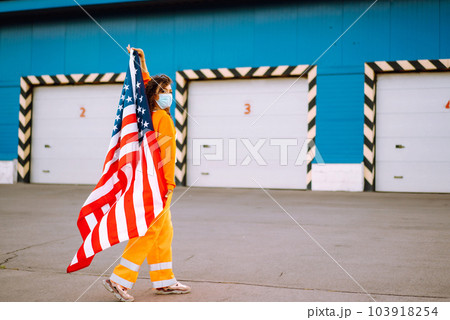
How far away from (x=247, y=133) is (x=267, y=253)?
27.6 ft

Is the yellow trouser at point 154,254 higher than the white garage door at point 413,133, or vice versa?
the white garage door at point 413,133

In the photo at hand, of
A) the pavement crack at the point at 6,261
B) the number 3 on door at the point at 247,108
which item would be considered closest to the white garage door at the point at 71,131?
the number 3 on door at the point at 247,108

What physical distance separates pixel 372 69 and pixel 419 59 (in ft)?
3.94

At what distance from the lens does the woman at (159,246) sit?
3.19 m

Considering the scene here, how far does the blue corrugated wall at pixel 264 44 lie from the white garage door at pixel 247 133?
2.10 ft

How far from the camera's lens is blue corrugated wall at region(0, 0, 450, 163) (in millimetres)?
11992

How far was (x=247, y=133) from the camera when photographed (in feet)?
42.8

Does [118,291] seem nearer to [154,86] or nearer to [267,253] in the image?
[154,86]

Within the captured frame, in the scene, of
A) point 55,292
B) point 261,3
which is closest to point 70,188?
point 261,3

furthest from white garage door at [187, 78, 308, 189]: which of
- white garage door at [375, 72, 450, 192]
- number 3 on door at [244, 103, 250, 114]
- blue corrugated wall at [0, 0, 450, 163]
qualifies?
white garage door at [375, 72, 450, 192]

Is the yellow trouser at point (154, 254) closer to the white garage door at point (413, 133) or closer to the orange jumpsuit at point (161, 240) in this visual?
the orange jumpsuit at point (161, 240)

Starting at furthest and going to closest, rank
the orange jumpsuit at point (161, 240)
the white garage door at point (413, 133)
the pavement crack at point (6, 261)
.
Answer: the white garage door at point (413, 133) < the pavement crack at point (6, 261) < the orange jumpsuit at point (161, 240)

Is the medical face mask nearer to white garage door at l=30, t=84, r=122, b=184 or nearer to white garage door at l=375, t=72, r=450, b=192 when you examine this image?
white garage door at l=375, t=72, r=450, b=192
